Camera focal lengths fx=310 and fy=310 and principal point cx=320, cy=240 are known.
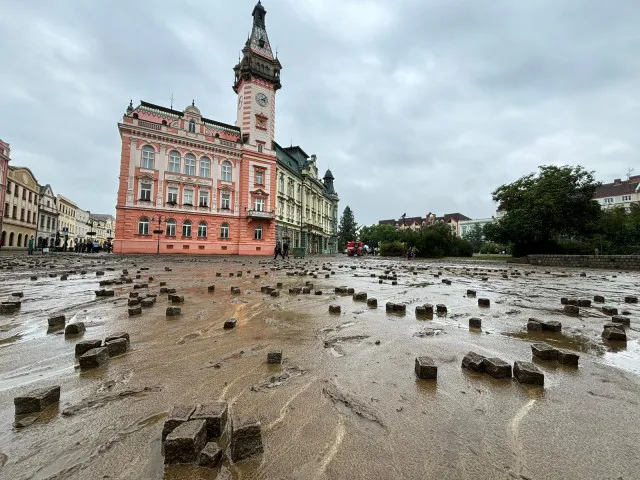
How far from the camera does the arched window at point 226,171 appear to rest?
39.9m

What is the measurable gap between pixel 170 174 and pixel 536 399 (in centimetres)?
4035

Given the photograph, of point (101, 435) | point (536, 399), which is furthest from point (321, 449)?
point (536, 399)

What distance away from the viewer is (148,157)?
35531 mm

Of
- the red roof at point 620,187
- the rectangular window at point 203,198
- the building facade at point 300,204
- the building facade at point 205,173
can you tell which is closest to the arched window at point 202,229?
the building facade at point 205,173

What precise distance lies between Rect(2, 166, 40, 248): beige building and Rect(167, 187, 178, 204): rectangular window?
3664 centimetres

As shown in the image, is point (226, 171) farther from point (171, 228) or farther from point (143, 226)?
point (143, 226)

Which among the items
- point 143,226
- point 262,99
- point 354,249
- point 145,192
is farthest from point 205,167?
point 354,249

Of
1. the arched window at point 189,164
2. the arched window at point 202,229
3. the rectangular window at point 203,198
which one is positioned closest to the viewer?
the arched window at point 189,164

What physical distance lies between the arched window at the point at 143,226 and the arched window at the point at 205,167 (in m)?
8.51

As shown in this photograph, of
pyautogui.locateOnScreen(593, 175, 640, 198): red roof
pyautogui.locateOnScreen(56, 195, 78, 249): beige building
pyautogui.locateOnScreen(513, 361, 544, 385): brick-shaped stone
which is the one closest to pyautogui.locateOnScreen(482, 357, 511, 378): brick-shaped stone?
pyautogui.locateOnScreen(513, 361, 544, 385): brick-shaped stone

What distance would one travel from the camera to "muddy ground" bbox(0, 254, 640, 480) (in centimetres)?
152

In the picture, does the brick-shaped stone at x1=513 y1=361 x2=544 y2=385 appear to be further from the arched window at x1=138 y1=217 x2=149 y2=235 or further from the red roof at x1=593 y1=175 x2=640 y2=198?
the red roof at x1=593 y1=175 x2=640 y2=198

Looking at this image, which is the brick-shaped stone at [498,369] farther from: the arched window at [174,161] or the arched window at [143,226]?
the arched window at [174,161]

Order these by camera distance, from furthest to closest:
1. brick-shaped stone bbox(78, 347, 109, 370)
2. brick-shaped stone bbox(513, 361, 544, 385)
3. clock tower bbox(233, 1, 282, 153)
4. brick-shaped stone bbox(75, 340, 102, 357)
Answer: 1. clock tower bbox(233, 1, 282, 153)
2. brick-shaped stone bbox(75, 340, 102, 357)
3. brick-shaped stone bbox(78, 347, 109, 370)
4. brick-shaped stone bbox(513, 361, 544, 385)
